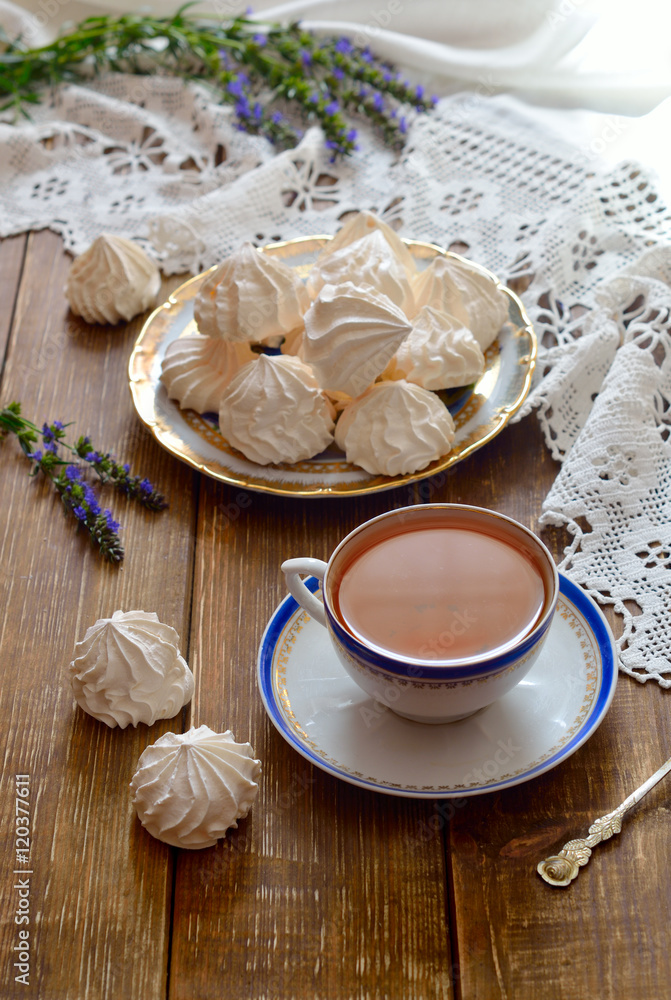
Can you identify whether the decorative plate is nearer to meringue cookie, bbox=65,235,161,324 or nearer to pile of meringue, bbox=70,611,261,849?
meringue cookie, bbox=65,235,161,324

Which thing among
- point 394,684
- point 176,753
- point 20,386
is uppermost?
point 394,684

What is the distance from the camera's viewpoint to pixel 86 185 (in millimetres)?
1496

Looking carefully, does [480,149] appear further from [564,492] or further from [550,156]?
[564,492]

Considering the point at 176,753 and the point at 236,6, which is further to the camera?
the point at 236,6

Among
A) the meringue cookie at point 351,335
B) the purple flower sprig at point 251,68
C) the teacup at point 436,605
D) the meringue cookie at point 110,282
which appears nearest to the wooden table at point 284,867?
the teacup at point 436,605

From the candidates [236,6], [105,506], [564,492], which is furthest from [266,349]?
[236,6]

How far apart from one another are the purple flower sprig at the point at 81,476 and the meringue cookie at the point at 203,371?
0.35ft

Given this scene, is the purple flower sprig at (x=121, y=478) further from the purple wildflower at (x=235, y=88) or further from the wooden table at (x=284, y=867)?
the purple wildflower at (x=235, y=88)

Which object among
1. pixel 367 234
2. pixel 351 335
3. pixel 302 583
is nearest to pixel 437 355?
pixel 351 335

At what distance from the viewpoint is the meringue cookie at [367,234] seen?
1.08 metres

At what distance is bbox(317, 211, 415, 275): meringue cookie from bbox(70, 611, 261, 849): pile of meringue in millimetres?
530

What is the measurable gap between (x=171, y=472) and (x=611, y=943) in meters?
0.65

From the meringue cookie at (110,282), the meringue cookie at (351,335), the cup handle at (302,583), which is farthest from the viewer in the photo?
the meringue cookie at (110,282)

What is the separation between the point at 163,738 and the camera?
0.72m
